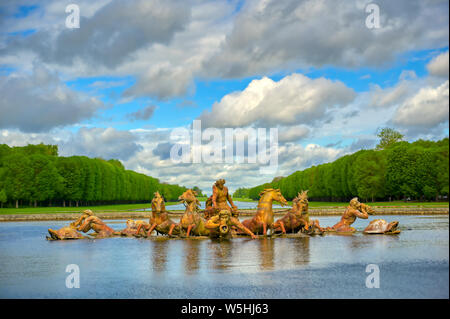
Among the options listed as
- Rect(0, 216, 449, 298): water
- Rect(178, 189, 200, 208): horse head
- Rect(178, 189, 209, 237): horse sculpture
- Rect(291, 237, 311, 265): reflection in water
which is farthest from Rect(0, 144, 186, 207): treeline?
Rect(291, 237, 311, 265): reflection in water

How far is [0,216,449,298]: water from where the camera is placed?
29.6ft

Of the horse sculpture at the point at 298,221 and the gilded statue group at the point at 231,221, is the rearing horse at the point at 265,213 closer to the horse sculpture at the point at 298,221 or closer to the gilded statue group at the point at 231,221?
the gilded statue group at the point at 231,221

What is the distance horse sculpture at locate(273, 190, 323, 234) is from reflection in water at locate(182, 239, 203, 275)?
383 centimetres

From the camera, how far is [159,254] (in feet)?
49.5

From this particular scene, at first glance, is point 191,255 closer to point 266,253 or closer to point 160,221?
point 266,253

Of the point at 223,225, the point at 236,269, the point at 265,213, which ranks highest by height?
the point at 265,213

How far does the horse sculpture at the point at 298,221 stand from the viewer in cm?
2034

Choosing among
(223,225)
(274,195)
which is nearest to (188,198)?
(223,225)

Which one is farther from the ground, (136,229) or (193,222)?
(193,222)

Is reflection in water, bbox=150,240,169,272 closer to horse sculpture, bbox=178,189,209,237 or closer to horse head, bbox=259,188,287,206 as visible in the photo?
horse sculpture, bbox=178,189,209,237

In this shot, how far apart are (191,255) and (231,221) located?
580cm
